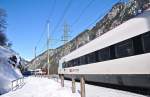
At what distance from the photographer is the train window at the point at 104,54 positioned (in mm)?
14852

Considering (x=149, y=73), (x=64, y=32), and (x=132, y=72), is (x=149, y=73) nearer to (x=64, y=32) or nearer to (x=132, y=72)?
(x=132, y=72)

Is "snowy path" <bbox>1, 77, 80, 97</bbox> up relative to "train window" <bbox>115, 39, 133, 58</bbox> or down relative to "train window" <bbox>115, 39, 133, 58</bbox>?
down

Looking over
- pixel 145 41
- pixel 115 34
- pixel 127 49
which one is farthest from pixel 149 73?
pixel 115 34

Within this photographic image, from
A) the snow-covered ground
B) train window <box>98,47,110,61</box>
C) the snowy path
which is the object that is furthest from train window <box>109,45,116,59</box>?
the snowy path

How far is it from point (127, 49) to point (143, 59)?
1.84 m

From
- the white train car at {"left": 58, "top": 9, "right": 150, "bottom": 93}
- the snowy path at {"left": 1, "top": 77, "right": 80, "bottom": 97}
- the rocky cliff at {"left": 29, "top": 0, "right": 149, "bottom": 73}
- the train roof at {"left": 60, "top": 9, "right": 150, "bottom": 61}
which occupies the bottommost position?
the snowy path at {"left": 1, "top": 77, "right": 80, "bottom": 97}

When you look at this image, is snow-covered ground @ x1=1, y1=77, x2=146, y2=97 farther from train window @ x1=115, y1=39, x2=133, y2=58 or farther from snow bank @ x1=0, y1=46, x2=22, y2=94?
snow bank @ x1=0, y1=46, x2=22, y2=94

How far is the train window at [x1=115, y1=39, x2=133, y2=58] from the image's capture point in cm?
1191

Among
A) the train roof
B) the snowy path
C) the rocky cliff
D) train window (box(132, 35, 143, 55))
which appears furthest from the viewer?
the rocky cliff

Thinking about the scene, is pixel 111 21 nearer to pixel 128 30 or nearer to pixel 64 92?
pixel 64 92

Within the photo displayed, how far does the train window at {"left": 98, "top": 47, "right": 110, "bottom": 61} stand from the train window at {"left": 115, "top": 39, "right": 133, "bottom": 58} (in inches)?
53.0

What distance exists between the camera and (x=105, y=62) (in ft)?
49.5

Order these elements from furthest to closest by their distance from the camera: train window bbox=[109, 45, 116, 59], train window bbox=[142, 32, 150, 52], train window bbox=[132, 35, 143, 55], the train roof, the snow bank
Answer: the snow bank < train window bbox=[109, 45, 116, 59] < train window bbox=[132, 35, 143, 55] < the train roof < train window bbox=[142, 32, 150, 52]

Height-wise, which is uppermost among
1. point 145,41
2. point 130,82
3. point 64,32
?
point 64,32
